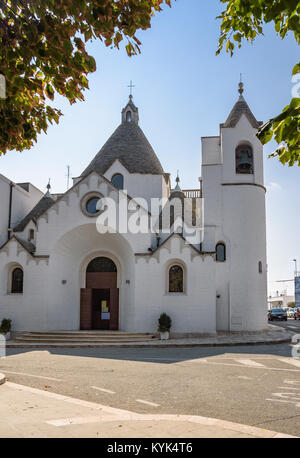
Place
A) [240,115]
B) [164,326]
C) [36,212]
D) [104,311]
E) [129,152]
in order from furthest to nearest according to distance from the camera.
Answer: [129,152] → [36,212] → [240,115] → [104,311] → [164,326]

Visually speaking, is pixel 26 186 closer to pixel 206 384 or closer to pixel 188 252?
pixel 188 252

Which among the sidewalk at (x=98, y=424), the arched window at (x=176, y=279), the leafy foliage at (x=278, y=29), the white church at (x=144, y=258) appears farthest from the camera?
the arched window at (x=176, y=279)

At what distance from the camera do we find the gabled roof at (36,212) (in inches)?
1116

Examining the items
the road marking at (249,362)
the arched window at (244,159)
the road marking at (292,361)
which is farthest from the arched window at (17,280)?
the road marking at (292,361)

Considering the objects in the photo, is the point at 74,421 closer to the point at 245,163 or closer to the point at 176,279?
the point at 176,279

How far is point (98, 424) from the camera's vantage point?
6066 millimetres

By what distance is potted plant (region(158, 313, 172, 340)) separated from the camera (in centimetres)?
2197

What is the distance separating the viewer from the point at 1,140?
5.52m

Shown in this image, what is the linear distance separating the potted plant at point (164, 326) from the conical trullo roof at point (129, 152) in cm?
1118

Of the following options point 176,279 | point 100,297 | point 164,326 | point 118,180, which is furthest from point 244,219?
point 100,297

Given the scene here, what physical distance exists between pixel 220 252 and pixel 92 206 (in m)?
8.36

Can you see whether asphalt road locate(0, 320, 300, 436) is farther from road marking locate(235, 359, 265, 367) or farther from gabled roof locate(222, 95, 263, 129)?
gabled roof locate(222, 95, 263, 129)

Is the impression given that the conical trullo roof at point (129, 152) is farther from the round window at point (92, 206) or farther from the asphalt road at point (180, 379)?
the asphalt road at point (180, 379)

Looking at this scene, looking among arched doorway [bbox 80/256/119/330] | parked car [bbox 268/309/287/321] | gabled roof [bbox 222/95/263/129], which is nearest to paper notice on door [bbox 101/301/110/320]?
arched doorway [bbox 80/256/119/330]
